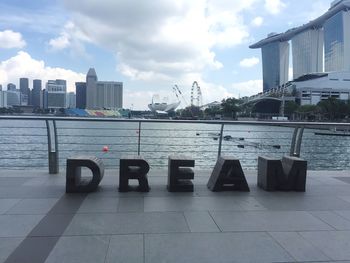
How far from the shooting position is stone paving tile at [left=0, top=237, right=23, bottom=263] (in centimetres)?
400

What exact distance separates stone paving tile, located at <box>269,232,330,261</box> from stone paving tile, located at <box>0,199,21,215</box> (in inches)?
148

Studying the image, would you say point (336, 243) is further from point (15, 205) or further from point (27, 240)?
point (15, 205)

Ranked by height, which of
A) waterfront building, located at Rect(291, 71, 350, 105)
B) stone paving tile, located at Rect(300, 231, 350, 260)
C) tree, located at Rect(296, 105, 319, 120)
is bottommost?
stone paving tile, located at Rect(300, 231, 350, 260)

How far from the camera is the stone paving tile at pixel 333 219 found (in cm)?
527

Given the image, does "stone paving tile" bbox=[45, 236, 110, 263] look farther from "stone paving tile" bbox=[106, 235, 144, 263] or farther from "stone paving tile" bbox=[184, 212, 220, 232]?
"stone paving tile" bbox=[184, 212, 220, 232]

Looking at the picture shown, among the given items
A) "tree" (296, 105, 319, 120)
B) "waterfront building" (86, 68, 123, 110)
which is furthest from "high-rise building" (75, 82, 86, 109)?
"tree" (296, 105, 319, 120)

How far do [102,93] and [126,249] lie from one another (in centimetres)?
16396

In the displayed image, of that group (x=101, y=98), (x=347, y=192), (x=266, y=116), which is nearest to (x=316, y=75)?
(x=266, y=116)

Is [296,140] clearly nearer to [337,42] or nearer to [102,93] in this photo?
[102,93]

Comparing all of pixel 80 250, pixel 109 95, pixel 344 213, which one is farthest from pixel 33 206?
pixel 109 95

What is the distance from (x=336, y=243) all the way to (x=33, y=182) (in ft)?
18.6

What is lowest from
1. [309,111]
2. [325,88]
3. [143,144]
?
[143,144]

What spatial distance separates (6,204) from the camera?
6020mm

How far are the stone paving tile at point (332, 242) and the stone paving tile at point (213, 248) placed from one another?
468 millimetres
